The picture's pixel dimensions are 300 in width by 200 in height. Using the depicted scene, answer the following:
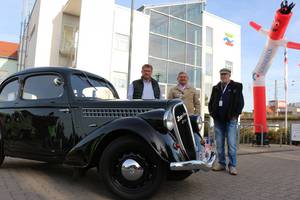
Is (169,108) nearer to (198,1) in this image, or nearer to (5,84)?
(5,84)

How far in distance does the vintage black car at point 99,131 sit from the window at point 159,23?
19864mm

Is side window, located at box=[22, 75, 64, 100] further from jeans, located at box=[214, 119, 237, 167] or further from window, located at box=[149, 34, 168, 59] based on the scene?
window, located at box=[149, 34, 168, 59]

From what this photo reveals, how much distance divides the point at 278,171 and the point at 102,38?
55.0 ft

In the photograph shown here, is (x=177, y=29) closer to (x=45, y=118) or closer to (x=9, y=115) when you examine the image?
(x=9, y=115)

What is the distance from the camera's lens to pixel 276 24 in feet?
49.5

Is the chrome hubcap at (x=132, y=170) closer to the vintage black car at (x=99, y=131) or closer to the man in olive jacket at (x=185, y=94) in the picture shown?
the vintage black car at (x=99, y=131)

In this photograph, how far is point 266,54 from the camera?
15836 mm

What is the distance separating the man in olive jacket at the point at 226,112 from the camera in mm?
6492

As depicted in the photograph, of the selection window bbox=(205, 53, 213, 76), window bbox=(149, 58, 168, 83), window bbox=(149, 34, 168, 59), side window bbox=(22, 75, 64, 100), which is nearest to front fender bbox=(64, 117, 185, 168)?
side window bbox=(22, 75, 64, 100)

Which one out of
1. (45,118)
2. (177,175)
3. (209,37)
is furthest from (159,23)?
(177,175)

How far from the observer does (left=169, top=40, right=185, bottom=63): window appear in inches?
1019

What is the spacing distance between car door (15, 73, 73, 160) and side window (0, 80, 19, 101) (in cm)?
25

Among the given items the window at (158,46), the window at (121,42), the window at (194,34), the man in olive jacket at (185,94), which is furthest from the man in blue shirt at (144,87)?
the window at (194,34)

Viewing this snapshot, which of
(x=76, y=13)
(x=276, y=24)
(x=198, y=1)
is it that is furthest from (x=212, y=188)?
(x=198, y=1)
